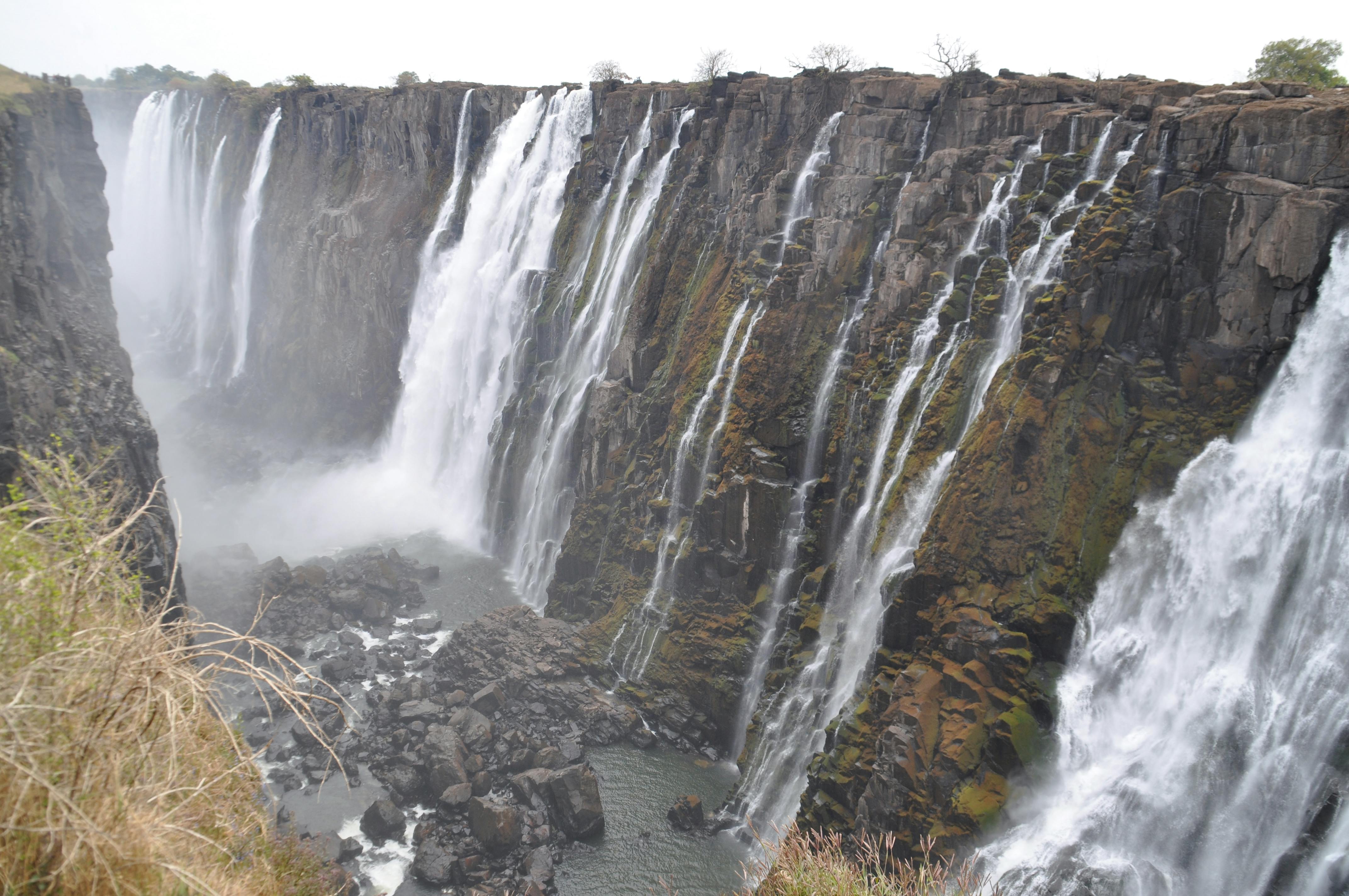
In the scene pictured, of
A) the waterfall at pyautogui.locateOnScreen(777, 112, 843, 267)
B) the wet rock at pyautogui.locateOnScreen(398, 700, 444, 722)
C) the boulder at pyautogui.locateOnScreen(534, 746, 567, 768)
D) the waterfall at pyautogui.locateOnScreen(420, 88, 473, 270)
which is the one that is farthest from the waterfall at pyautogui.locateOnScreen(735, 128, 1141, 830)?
the waterfall at pyautogui.locateOnScreen(420, 88, 473, 270)

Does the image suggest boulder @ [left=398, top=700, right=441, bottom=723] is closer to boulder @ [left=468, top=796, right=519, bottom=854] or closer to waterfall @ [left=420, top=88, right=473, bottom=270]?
boulder @ [left=468, top=796, right=519, bottom=854]

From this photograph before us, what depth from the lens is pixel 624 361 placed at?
103 ft

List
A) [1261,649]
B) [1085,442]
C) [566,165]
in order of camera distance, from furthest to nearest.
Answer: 1. [566,165]
2. [1085,442]
3. [1261,649]

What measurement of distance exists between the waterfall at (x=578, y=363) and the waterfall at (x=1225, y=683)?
67.3ft

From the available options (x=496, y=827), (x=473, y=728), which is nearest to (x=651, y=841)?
(x=496, y=827)

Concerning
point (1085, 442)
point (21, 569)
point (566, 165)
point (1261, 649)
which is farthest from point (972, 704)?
point (566, 165)

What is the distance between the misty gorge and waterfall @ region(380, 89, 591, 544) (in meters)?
0.26

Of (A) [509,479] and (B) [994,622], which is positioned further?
(A) [509,479]

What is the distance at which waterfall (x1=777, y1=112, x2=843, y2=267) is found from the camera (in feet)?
92.3

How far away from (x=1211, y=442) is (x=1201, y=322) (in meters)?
2.69

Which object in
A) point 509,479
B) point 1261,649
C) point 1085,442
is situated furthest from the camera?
point 509,479

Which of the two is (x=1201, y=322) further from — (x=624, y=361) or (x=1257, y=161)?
(x=624, y=361)

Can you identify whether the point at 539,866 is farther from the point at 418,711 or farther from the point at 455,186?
the point at 455,186

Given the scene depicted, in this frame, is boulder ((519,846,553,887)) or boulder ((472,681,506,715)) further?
boulder ((472,681,506,715))
